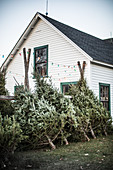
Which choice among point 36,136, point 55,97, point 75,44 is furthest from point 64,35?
point 36,136

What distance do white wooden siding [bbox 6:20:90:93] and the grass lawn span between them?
5282 mm

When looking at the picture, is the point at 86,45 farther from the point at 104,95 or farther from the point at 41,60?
the point at 104,95

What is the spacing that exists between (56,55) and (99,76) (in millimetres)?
2695

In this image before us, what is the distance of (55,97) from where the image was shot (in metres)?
6.30

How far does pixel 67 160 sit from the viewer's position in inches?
173

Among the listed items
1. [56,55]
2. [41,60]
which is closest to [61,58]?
[56,55]

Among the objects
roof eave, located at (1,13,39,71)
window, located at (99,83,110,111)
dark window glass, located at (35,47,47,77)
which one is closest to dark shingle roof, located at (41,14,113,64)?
roof eave, located at (1,13,39,71)

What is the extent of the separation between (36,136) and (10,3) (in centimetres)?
632

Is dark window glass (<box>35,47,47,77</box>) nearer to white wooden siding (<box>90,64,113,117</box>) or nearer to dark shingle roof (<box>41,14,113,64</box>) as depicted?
dark shingle roof (<box>41,14,113,64</box>)

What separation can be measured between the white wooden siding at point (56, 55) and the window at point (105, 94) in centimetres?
161

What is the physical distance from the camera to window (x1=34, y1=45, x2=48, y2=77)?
39.0ft

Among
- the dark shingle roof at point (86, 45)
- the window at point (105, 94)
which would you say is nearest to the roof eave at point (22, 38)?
the dark shingle roof at point (86, 45)

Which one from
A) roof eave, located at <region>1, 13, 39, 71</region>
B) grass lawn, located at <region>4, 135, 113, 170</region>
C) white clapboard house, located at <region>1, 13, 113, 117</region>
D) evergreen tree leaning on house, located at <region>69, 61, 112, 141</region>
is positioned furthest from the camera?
roof eave, located at <region>1, 13, 39, 71</region>

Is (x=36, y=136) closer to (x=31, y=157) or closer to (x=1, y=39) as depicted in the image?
(x=31, y=157)
